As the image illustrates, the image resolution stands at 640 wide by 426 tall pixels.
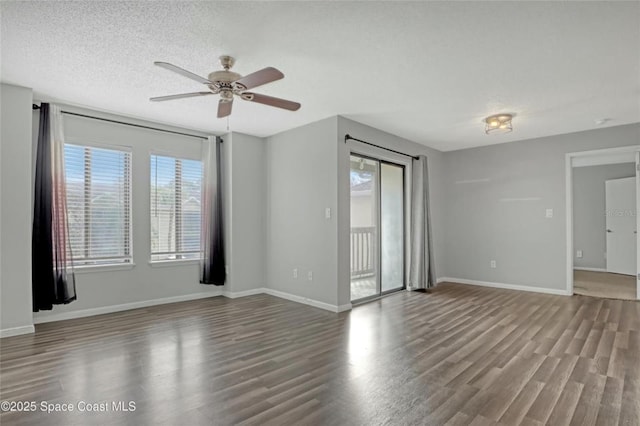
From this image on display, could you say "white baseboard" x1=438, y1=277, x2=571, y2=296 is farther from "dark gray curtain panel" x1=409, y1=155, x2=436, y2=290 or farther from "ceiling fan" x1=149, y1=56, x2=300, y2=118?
"ceiling fan" x1=149, y1=56, x2=300, y2=118

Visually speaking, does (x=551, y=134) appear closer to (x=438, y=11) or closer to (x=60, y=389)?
(x=438, y=11)

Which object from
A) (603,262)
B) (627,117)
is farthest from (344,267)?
(603,262)

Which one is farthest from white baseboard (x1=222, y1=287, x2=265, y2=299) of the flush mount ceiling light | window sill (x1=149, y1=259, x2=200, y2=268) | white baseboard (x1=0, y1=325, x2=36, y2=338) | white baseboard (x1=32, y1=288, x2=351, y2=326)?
the flush mount ceiling light

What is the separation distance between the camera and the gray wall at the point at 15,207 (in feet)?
11.0

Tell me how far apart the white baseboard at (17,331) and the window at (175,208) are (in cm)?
151

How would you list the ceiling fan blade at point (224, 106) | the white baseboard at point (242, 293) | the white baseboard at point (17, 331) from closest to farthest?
the ceiling fan blade at point (224, 106) → the white baseboard at point (17, 331) → the white baseboard at point (242, 293)

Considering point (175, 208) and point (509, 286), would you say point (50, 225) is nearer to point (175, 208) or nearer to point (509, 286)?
point (175, 208)

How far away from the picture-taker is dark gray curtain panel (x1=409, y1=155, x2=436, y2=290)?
5562 mm

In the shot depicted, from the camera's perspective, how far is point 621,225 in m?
6.80

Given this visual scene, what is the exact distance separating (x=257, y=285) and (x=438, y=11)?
4528 mm

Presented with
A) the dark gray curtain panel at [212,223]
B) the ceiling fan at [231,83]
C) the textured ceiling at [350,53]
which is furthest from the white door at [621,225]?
the dark gray curtain panel at [212,223]

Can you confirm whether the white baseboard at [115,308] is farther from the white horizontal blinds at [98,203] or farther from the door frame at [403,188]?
the door frame at [403,188]

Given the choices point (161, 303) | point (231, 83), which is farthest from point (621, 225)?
point (161, 303)

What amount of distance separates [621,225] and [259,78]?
7.95m
